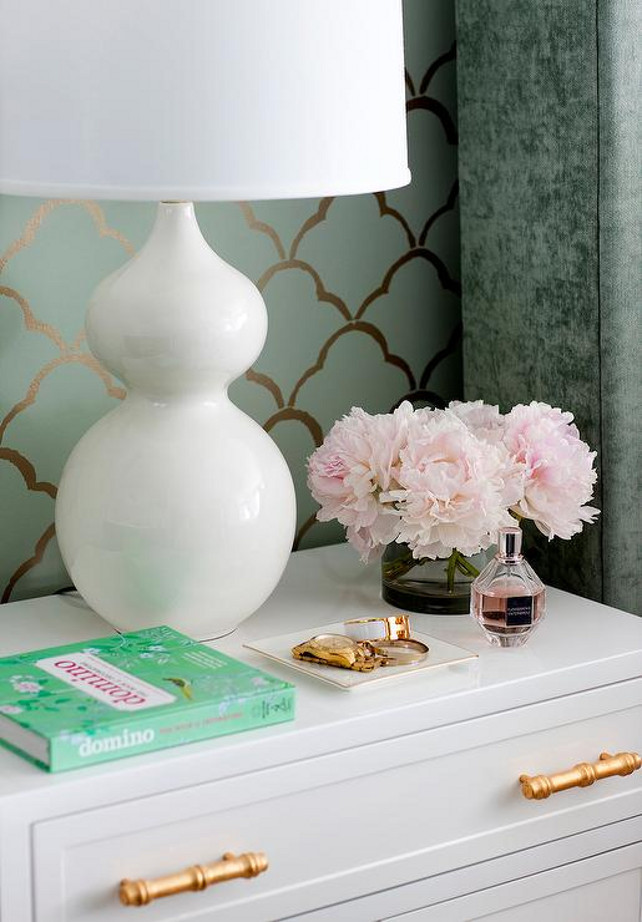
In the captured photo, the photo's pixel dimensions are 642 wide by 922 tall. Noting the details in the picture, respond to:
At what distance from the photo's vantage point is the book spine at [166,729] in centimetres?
104

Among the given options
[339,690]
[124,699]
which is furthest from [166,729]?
[339,690]

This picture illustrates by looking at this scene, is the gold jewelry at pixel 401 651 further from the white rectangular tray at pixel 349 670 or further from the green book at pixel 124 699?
the green book at pixel 124 699

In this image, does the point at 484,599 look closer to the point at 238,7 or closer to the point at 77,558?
the point at 77,558

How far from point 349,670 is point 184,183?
438 mm

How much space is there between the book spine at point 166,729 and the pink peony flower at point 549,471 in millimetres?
366

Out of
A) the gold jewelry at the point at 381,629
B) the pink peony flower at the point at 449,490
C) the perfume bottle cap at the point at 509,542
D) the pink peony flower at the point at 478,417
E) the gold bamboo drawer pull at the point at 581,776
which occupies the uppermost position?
the pink peony flower at the point at 478,417

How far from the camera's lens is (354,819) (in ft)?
3.84

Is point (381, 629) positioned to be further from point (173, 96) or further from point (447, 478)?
point (173, 96)

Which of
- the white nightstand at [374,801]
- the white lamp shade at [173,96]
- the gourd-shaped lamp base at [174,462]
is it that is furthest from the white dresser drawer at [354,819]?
the white lamp shade at [173,96]

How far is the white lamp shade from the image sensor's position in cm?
108

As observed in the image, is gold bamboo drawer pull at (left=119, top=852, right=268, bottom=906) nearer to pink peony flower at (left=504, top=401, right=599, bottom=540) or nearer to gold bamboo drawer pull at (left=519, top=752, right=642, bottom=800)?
gold bamboo drawer pull at (left=519, top=752, right=642, bottom=800)

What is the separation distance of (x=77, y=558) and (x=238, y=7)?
52 cm

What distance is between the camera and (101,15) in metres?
1.08

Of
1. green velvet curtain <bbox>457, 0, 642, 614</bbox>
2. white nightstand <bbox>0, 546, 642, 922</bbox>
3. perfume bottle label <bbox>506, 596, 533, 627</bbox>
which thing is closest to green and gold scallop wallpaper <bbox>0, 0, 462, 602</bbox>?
green velvet curtain <bbox>457, 0, 642, 614</bbox>
